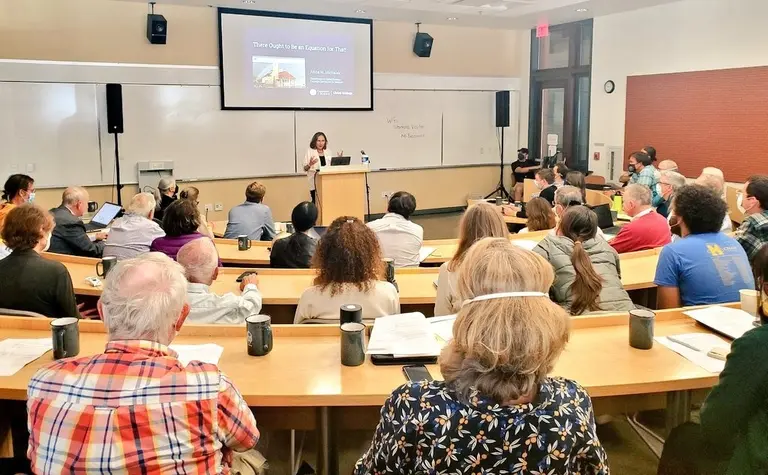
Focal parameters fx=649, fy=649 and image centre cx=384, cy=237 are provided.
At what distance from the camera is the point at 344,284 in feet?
9.39

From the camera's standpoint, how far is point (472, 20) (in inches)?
407

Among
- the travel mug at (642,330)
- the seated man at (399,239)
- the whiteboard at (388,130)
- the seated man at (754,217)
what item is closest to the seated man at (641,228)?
the seated man at (754,217)

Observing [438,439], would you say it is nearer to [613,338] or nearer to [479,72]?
[613,338]

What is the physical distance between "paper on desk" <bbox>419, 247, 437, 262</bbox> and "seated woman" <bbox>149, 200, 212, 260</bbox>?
63.7 inches

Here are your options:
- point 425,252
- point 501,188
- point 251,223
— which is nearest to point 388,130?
point 501,188

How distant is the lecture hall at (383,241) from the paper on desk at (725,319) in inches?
0.5

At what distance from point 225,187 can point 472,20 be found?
4.69 m

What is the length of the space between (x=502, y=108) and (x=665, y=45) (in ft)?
9.90

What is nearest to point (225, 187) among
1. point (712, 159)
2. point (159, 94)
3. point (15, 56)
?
point (159, 94)

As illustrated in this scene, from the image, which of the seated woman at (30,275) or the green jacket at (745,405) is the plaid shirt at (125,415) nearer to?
the green jacket at (745,405)

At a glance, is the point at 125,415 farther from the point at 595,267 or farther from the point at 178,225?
the point at 178,225

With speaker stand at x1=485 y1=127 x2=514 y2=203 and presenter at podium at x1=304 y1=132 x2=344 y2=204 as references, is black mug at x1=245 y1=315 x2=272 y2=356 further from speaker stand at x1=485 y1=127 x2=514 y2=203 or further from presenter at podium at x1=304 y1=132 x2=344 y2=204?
speaker stand at x1=485 y1=127 x2=514 y2=203

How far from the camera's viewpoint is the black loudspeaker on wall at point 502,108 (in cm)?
1155

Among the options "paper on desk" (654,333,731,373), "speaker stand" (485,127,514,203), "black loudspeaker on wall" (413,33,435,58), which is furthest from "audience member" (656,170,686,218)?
"speaker stand" (485,127,514,203)
